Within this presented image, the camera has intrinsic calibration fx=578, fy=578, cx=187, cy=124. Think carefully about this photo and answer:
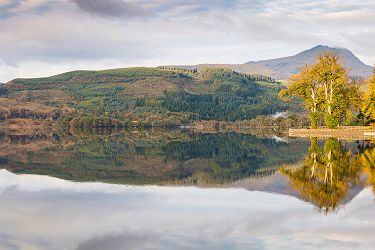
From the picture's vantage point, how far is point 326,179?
1151 inches

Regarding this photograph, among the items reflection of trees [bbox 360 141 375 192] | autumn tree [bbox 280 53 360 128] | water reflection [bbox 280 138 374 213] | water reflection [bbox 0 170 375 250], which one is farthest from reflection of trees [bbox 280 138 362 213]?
autumn tree [bbox 280 53 360 128]

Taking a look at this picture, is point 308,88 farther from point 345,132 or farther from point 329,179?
point 329,179

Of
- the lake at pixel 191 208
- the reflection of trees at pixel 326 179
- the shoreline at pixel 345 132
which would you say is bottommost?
the lake at pixel 191 208

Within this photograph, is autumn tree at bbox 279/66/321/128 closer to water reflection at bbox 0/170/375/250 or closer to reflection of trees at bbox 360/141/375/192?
reflection of trees at bbox 360/141/375/192

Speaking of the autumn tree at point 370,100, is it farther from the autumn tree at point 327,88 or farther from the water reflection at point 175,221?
the water reflection at point 175,221

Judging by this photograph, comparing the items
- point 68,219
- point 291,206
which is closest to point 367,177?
point 291,206

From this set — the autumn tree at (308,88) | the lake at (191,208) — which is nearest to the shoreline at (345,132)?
the autumn tree at (308,88)

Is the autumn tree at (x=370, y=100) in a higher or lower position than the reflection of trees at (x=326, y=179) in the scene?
higher

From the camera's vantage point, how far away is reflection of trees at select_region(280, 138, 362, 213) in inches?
901

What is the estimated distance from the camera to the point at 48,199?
961 inches

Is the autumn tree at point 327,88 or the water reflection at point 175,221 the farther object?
the autumn tree at point 327,88

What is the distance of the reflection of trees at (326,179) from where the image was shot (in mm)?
22883

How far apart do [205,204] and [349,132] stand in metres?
76.5

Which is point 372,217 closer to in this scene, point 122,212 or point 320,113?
point 122,212
